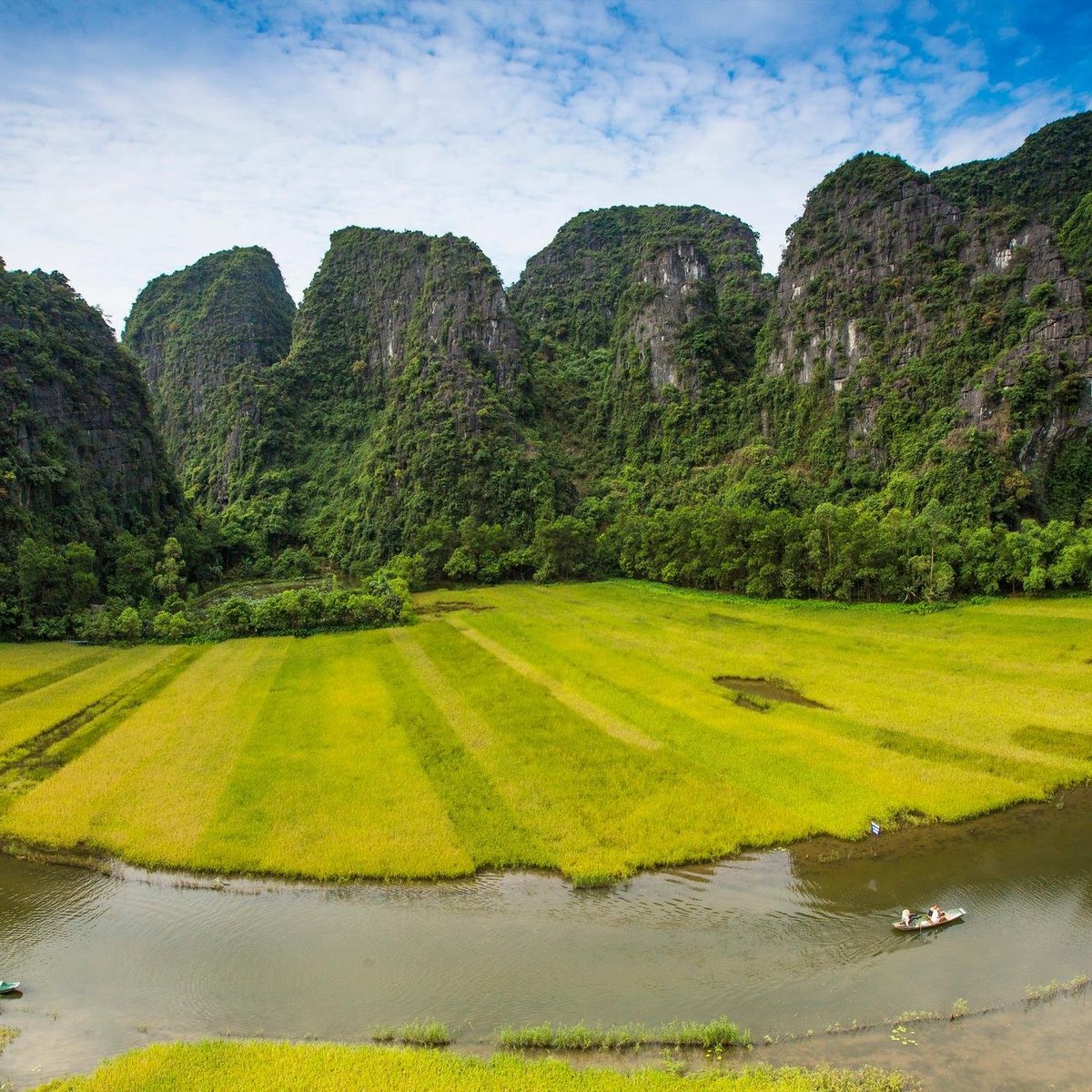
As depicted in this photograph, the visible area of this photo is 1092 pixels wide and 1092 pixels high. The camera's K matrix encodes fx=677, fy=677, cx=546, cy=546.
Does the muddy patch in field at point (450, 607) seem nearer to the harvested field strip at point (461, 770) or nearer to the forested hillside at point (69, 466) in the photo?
the harvested field strip at point (461, 770)

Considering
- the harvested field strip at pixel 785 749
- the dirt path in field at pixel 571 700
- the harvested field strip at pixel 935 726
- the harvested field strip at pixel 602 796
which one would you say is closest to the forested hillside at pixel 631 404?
the harvested field strip at pixel 935 726

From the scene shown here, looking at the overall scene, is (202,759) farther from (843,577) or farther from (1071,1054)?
Result: (843,577)

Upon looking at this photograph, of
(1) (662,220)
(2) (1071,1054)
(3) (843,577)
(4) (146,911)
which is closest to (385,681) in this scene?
(4) (146,911)

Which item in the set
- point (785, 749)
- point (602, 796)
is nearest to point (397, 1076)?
point (602, 796)

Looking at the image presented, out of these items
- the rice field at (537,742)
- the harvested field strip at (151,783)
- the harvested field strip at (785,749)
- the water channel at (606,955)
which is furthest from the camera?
the harvested field strip at (785,749)

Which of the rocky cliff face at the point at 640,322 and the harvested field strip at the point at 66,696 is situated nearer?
the harvested field strip at the point at 66,696

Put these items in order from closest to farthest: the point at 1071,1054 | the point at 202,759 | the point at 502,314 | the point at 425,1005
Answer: the point at 1071,1054 → the point at 425,1005 → the point at 202,759 → the point at 502,314

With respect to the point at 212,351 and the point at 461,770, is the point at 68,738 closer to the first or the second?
the point at 461,770
